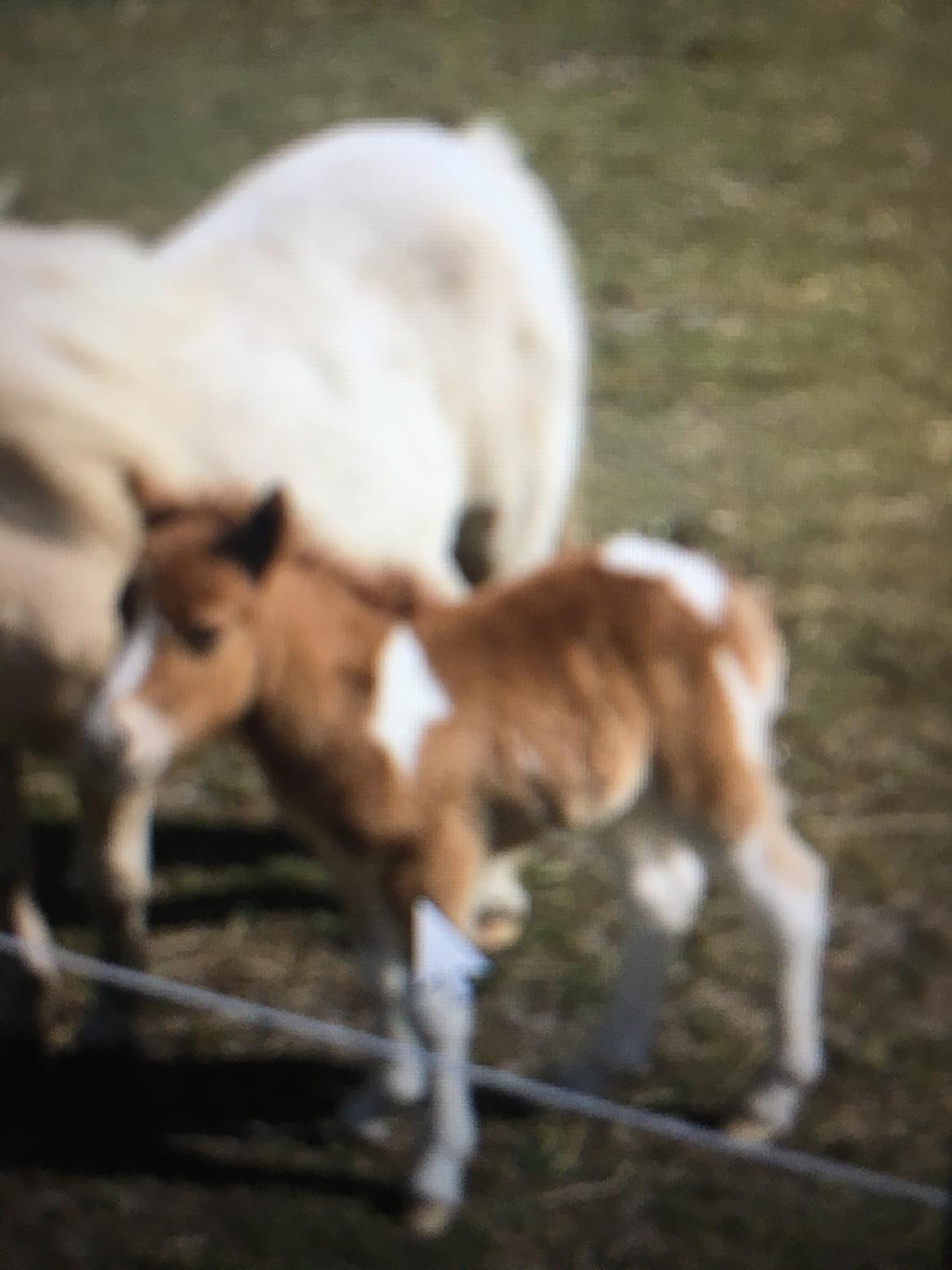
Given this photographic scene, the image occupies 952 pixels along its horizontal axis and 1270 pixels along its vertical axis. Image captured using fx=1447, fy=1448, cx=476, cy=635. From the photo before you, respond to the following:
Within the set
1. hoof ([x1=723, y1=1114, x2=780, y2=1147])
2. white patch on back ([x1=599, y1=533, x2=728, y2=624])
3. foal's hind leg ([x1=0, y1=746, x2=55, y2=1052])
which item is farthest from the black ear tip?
hoof ([x1=723, y1=1114, x2=780, y2=1147])

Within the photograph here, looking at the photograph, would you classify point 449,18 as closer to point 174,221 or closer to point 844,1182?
point 174,221

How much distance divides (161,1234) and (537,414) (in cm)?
135

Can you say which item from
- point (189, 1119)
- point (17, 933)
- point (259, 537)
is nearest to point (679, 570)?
point (259, 537)

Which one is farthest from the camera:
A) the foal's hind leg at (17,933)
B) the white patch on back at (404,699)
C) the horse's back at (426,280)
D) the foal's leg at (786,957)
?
the horse's back at (426,280)

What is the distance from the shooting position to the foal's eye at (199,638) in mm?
1402

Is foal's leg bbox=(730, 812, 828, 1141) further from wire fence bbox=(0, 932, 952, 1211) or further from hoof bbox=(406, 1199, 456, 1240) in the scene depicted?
hoof bbox=(406, 1199, 456, 1240)

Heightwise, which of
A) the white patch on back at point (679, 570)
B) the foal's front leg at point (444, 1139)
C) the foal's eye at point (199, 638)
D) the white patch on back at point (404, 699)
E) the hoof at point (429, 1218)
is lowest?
the hoof at point (429, 1218)

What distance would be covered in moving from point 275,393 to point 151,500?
540 millimetres

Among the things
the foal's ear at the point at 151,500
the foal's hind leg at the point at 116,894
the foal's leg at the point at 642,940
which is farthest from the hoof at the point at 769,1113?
the foal's ear at the point at 151,500

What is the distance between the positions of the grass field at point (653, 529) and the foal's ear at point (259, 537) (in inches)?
31.2

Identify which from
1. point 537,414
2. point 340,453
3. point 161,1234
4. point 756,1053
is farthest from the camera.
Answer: point 537,414

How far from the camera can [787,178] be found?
96.8 inches

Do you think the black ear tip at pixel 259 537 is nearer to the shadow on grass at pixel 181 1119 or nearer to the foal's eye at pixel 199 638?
the foal's eye at pixel 199 638

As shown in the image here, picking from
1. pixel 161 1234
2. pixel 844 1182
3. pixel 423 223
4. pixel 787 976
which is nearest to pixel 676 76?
pixel 423 223
